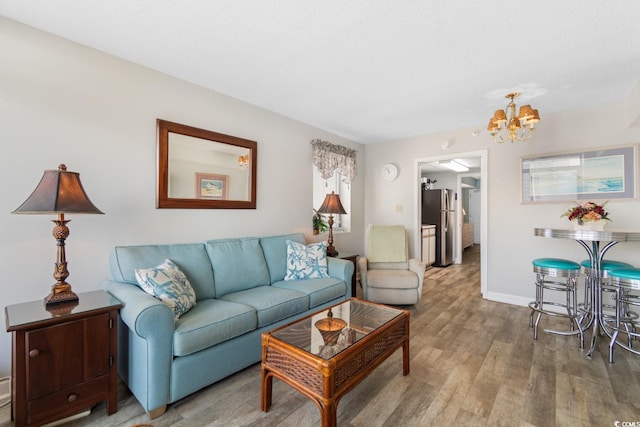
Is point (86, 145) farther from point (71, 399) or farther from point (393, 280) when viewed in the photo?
point (393, 280)

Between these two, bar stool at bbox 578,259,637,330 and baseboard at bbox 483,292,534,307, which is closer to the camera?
bar stool at bbox 578,259,637,330

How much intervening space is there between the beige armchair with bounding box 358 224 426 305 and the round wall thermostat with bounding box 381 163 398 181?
3.27 feet

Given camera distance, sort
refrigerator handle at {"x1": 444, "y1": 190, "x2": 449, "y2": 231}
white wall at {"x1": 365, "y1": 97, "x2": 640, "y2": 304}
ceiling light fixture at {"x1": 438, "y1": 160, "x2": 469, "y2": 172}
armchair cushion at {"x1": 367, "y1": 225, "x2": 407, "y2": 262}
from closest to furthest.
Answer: white wall at {"x1": 365, "y1": 97, "x2": 640, "y2": 304}, armchair cushion at {"x1": 367, "y1": 225, "x2": 407, "y2": 262}, ceiling light fixture at {"x1": 438, "y1": 160, "x2": 469, "y2": 172}, refrigerator handle at {"x1": 444, "y1": 190, "x2": 449, "y2": 231}

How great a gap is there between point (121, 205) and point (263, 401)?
1774mm

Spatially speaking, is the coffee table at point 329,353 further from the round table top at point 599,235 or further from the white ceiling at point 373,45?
the white ceiling at point 373,45

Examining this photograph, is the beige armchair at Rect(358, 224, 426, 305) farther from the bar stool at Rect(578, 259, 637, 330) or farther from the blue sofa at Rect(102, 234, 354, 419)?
the bar stool at Rect(578, 259, 637, 330)

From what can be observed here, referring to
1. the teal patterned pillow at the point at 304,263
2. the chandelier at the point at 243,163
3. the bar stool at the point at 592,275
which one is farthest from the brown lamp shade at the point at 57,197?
the bar stool at the point at 592,275

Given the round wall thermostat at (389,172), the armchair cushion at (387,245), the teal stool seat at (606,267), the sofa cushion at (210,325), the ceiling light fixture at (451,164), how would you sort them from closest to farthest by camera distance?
the sofa cushion at (210,325), the teal stool seat at (606,267), the armchair cushion at (387,245), the round wall thermostat at (389,172), the ceiling light fixture at (451,164)

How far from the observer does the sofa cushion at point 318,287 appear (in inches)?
100

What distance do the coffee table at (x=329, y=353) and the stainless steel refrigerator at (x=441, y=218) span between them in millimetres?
4371

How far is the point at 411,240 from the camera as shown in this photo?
4.48 m

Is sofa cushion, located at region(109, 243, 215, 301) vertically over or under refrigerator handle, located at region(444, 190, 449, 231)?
under

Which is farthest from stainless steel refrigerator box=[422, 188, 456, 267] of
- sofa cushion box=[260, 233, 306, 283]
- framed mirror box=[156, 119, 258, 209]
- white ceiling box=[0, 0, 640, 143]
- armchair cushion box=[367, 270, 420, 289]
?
framed mirror box=[156, 119, 258, 209]

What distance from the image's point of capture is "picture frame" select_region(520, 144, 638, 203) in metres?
2.96
